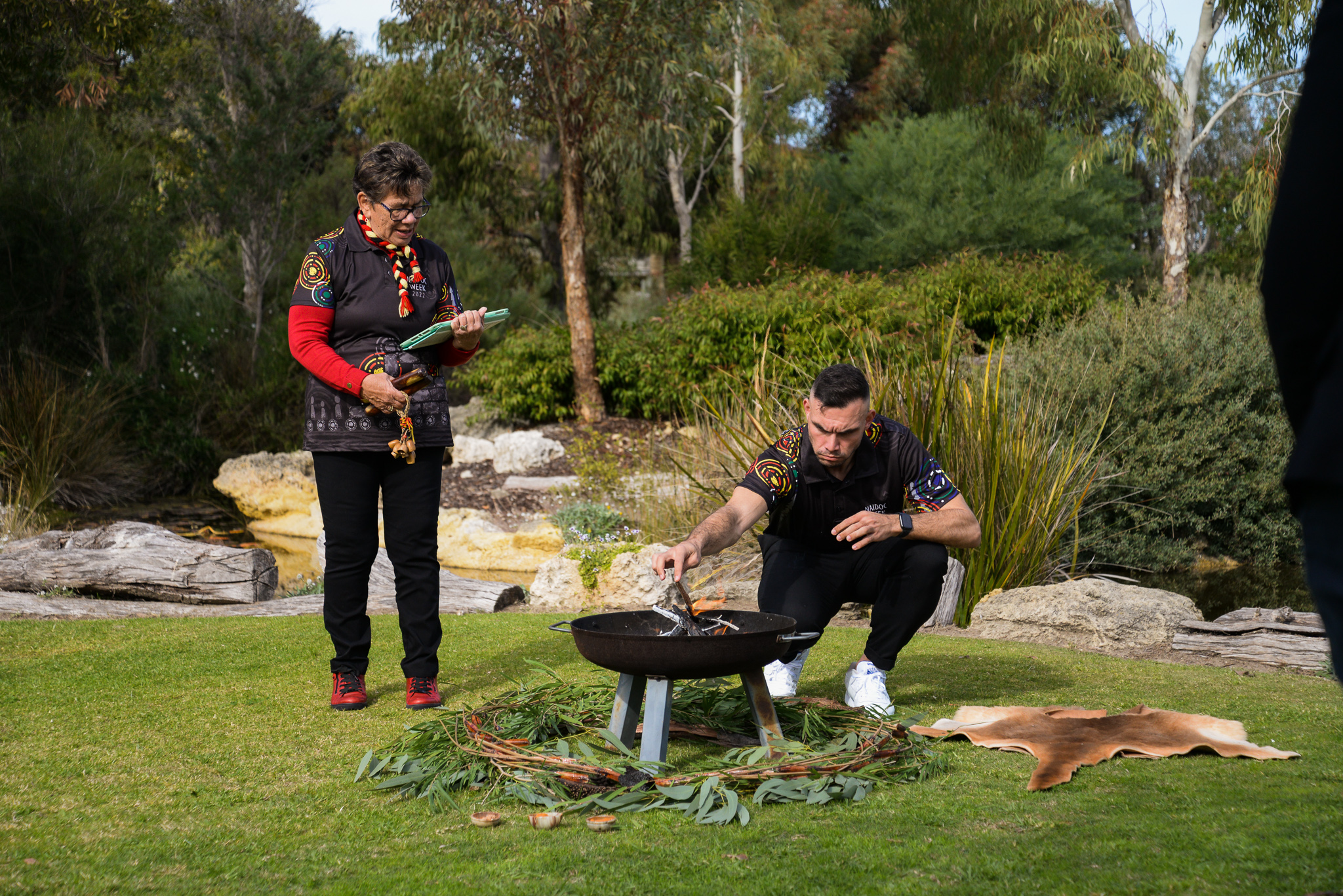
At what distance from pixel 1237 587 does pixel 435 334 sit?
742 centimetres

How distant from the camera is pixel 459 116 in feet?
61.6

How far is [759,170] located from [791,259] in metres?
7.20

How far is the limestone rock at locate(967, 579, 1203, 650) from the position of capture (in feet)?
17.9

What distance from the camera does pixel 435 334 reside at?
3.44m

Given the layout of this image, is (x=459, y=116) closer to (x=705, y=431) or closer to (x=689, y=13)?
(x=689, y=13)

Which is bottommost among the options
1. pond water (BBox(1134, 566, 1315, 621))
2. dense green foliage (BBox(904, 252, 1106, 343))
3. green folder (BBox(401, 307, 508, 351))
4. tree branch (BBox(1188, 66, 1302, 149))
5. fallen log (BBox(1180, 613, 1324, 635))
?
pond water (BBox(1134, 566, 1315, 621))

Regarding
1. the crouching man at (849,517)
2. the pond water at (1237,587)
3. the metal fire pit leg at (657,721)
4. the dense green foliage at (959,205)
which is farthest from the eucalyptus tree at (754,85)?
the metal fire pit leg at (657,721)

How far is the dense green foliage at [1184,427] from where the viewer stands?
869cm

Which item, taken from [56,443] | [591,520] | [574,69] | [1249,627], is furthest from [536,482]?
[1249,627]

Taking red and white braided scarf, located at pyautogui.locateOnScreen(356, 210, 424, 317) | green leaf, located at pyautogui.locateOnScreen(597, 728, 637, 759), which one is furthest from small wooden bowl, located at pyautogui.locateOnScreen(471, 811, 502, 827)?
red and white braided scarf, located at pyautogui.locateOnScreen(356, 210, 424, 317)

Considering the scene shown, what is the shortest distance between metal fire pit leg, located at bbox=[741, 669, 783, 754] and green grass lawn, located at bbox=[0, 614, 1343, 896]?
312 mm

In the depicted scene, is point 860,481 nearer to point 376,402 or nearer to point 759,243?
point 376,402

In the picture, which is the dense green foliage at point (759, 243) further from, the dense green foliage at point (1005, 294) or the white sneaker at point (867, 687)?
the white sneaker at point (867, 687)

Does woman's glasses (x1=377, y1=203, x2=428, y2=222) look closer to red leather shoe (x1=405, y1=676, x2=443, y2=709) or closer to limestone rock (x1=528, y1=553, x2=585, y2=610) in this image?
red leather shoe (x1=405, y1=676, x2=443, y2=709)
